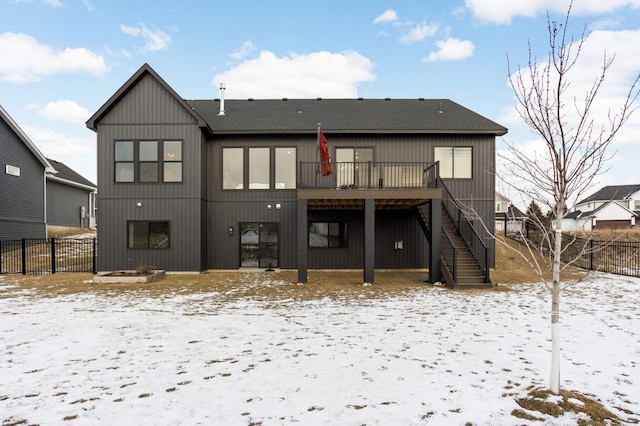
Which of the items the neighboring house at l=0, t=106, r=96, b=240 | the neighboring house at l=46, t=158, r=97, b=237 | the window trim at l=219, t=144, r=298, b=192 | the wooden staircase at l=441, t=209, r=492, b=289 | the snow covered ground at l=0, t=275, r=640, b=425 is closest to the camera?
the snow covered ground at l=0, t=275, r=640, b=425

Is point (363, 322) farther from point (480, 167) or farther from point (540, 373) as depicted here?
point (480, 167)

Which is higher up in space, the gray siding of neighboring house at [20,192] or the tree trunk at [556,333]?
the gray siding of neighboring house at [20,192]

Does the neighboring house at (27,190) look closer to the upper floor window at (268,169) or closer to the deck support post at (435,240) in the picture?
the upper floor window at (268,169)

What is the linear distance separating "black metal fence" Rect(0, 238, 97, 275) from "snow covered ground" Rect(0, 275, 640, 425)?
696 cm

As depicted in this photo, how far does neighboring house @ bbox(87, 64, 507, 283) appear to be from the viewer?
1567 cm

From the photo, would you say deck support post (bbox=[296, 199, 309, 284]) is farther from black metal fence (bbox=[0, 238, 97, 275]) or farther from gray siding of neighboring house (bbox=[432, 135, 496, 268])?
black metal fence (bbox=[0, 238, 97, 275])

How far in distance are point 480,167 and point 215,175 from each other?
12.2 meters

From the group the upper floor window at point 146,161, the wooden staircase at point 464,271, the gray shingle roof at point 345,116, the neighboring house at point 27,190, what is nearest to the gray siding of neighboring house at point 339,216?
the gray shingle roof at point 345,116

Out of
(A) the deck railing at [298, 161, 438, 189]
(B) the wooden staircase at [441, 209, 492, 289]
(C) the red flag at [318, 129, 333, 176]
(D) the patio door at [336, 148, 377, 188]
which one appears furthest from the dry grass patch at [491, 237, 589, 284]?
(C) the red flag at [318, 129, 333, 176]

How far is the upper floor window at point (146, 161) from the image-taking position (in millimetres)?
15836

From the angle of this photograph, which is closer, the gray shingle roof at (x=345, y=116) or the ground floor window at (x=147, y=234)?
the ground floor window at (x=147, y=234)

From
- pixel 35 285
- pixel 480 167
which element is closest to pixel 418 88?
pixel 480 167

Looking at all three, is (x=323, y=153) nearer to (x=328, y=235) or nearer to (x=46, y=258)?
(x=328, y=235)

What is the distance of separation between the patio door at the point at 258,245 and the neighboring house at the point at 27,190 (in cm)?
1501
